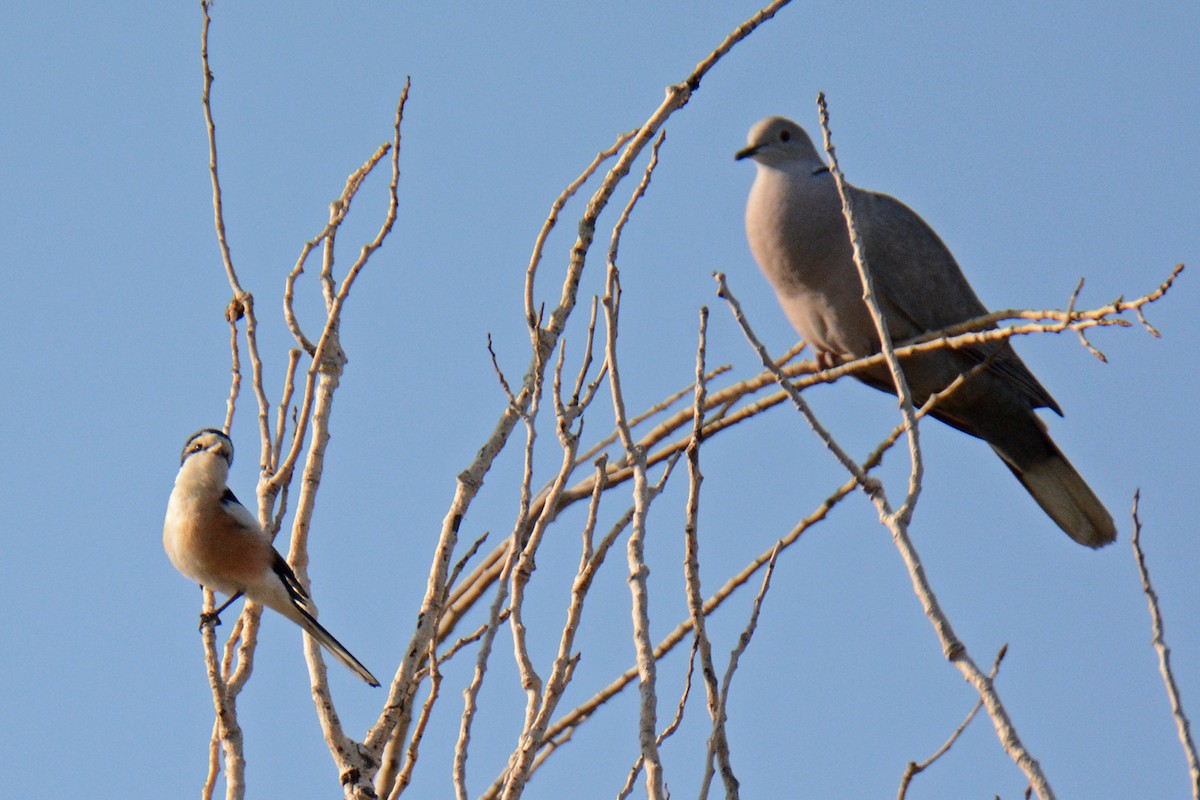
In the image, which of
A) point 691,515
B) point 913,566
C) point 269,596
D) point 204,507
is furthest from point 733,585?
point 204,507

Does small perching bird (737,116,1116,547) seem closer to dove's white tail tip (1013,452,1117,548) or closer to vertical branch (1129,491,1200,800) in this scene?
dove's white tail tip (1013,452,1117,548)

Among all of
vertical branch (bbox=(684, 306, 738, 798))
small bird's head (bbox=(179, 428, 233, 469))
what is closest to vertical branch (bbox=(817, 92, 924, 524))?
vertical branch (bbox=(684, 306, 738, 798))

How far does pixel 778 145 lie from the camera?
18.5 ft

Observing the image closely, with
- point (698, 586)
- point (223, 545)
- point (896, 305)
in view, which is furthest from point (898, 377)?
point (896, 305)

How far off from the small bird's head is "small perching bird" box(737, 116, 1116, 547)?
217 cm

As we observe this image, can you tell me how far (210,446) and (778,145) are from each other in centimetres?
261

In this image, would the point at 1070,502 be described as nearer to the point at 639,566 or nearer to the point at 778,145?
the point at 778,145

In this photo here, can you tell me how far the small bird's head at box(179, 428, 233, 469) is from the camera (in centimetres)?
405

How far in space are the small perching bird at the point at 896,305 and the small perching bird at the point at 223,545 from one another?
2204 mm

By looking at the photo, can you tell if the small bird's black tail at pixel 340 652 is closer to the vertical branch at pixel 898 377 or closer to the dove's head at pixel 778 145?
the vertical branch at pixel 898 377

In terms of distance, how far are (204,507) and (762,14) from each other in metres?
1.97

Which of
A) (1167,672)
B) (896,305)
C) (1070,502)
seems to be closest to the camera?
(1167,672)

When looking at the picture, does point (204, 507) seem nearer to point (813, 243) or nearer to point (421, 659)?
point (421, 659)

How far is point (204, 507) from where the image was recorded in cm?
390
